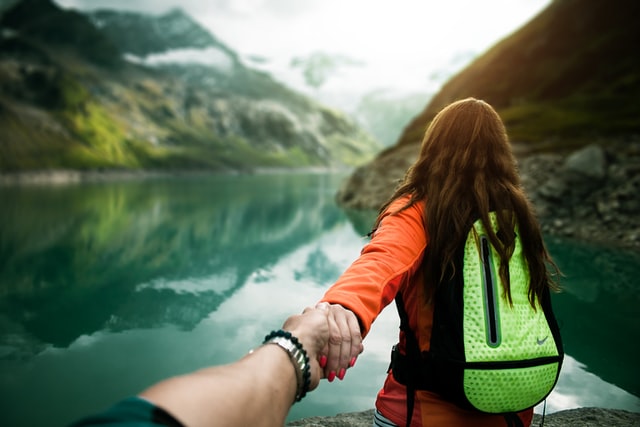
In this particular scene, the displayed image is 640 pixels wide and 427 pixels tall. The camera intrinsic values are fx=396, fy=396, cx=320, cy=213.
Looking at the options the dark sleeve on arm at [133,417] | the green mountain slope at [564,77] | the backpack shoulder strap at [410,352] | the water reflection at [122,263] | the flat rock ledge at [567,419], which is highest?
the green mountain slope at [564,77]

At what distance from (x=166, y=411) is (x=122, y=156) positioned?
185 m

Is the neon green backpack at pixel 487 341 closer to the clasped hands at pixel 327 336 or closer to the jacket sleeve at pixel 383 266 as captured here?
the jacket sleeve at pixel 383 266

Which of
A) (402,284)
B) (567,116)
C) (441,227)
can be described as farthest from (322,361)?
(567,116)

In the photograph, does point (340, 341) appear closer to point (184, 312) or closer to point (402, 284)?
point (402, 284)

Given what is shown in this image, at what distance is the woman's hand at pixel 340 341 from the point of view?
1849 mm

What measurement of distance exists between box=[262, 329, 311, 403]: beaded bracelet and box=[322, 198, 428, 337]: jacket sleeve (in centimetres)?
34

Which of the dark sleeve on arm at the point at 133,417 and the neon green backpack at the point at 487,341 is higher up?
the dark sleeve on arm at the point at 133,417

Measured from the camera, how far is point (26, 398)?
7855mm

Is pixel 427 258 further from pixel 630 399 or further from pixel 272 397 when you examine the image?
pixel 630 399

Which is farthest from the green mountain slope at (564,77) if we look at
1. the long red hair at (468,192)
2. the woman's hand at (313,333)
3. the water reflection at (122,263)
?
the woman's hand at (313,333)

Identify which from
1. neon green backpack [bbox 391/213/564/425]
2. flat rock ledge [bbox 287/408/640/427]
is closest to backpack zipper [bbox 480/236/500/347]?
neon green backpack [bbox 391/213/564/425]

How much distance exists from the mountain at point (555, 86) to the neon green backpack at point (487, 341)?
40675 millimetres

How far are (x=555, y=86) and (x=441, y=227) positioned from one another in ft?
273

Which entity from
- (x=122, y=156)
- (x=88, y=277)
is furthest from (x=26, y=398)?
(x=122, y=156)
